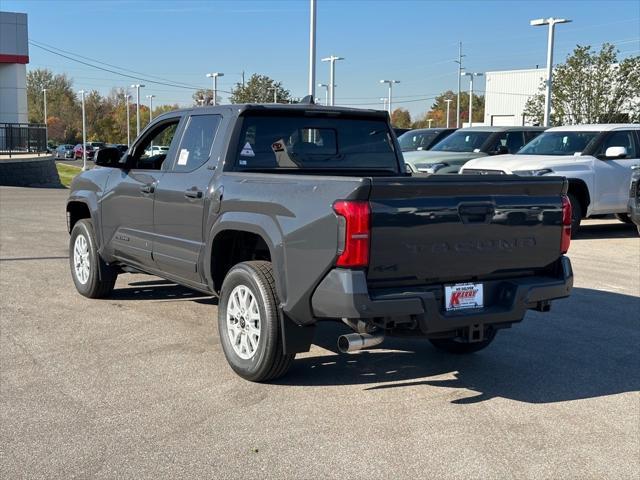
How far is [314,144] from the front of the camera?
252 inches

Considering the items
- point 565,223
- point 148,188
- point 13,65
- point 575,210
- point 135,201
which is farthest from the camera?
point 13,65

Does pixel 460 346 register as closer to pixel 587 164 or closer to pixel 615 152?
pixel 587 164

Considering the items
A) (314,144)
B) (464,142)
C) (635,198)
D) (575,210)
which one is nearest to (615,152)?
(635,198)

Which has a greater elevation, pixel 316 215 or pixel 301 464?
pixel 316 215

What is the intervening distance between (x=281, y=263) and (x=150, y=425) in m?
1.30

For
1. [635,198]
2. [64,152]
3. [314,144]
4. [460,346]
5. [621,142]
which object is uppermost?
[621,142]

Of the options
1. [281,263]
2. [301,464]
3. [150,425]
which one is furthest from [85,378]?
[301,464]

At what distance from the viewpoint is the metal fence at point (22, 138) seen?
32000mm

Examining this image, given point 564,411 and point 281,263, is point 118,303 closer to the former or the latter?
point 281,263

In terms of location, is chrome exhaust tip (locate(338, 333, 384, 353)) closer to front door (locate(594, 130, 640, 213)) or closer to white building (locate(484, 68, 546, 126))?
front door (locate(594, 130, 640, 213))

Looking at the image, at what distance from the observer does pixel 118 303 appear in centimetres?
793

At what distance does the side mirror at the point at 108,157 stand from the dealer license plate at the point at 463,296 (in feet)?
12.6

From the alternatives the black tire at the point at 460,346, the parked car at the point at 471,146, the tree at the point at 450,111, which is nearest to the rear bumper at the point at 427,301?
the black tire at the point at 460,346

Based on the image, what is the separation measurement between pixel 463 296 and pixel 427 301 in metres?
0.36
